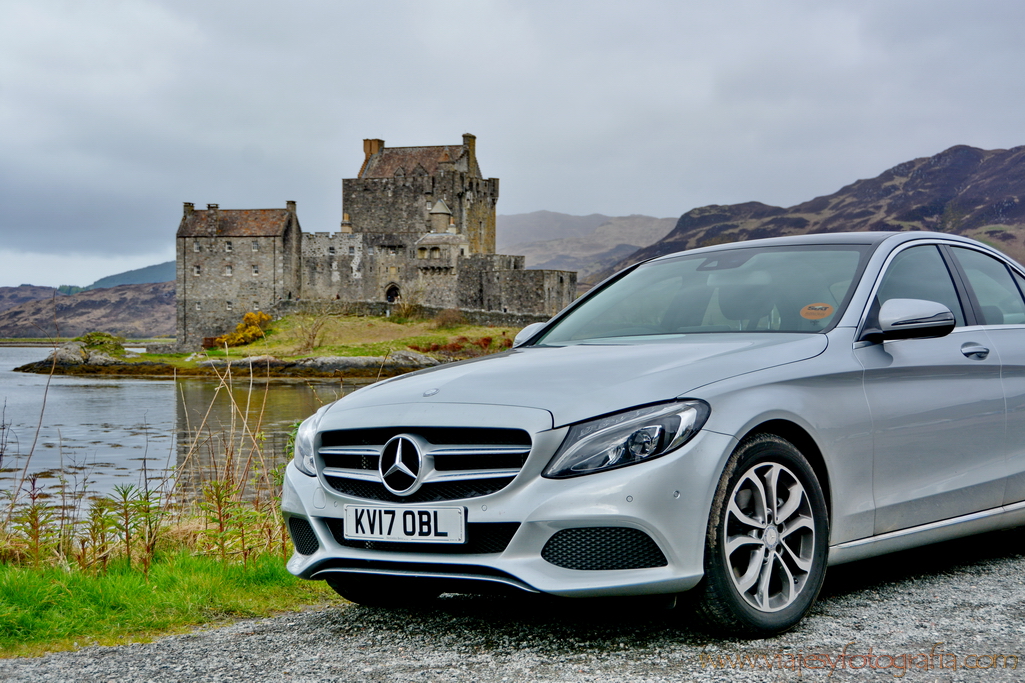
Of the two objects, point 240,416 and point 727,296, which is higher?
point 727,296

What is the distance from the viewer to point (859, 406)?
411cm

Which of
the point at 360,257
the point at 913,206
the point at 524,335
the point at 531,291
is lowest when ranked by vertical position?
the point at 524,335

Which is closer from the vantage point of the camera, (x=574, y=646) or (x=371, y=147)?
(x=574, y=646)

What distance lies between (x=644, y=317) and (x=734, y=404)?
4.82ft

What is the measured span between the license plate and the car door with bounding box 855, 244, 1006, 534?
1902 mm

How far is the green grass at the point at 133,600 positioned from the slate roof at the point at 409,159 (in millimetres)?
82952

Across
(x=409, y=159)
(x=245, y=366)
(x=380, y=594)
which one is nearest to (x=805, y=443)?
(x=380, y=594)

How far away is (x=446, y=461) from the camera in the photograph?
358 centimetres

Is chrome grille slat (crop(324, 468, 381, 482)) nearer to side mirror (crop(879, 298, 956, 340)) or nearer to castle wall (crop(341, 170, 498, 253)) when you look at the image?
side mirror (crop(879, 298, 956, 340))

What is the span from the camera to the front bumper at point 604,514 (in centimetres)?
330

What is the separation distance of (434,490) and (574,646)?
0.78 metres

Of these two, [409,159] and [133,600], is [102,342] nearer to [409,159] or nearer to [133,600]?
[409,159]

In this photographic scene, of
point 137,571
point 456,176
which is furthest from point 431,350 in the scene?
point 137,571

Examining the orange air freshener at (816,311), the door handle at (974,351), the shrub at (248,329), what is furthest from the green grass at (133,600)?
the shrub at (248,329)
